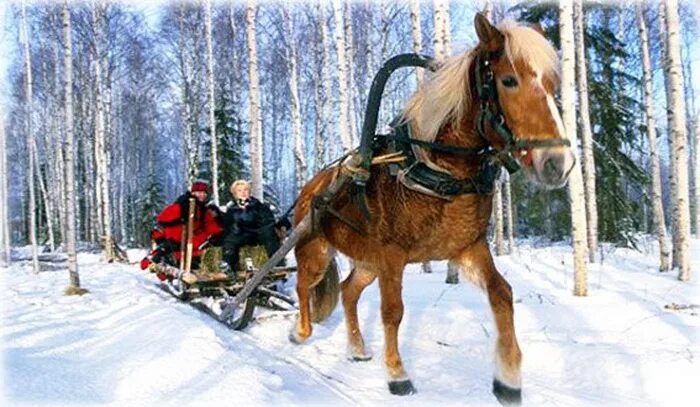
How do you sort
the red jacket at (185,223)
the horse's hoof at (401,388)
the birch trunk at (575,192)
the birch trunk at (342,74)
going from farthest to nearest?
the birch trunk at (342,74) → the red jacket at (185,223) → the birch trunk at (575,192) → the horse's hoof at (401,388)

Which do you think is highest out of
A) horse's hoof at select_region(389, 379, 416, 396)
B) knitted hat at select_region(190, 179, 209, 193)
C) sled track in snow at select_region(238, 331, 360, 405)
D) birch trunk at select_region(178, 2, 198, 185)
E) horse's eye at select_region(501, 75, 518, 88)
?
birch trunk at select_region(178, 2, 198, 185)

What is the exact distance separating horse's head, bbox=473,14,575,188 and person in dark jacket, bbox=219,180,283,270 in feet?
14.9

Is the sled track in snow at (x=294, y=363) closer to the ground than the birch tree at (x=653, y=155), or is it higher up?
closer to the ground

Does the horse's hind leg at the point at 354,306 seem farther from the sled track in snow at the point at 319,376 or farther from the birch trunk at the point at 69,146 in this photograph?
the birch trunk at the point at 69,146

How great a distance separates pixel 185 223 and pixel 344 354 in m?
4.04

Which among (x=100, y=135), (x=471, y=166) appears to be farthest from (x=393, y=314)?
(x=100, y=135)

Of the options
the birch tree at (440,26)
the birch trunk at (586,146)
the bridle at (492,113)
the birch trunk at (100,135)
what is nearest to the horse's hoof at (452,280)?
the birch tree at (440,26)

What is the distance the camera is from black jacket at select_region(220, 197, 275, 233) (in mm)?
7537

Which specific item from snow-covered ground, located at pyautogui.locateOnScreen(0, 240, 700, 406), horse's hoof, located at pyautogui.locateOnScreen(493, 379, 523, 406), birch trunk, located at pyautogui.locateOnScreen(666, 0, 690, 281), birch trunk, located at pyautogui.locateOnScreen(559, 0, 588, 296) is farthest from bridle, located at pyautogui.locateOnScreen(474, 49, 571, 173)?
birch trunk, located at pyautogui.locateOnScreen(666, 0, 690, 281)

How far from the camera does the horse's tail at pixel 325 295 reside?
5.29 meters

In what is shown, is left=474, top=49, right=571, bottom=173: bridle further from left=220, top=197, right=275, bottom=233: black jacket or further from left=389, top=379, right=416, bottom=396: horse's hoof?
left=220, top=197, right=275, bottom=233: black jacket

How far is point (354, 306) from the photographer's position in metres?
4.71

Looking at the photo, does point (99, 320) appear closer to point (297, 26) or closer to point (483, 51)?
point (483, 51)

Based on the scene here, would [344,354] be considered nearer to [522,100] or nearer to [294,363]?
[294,363]
